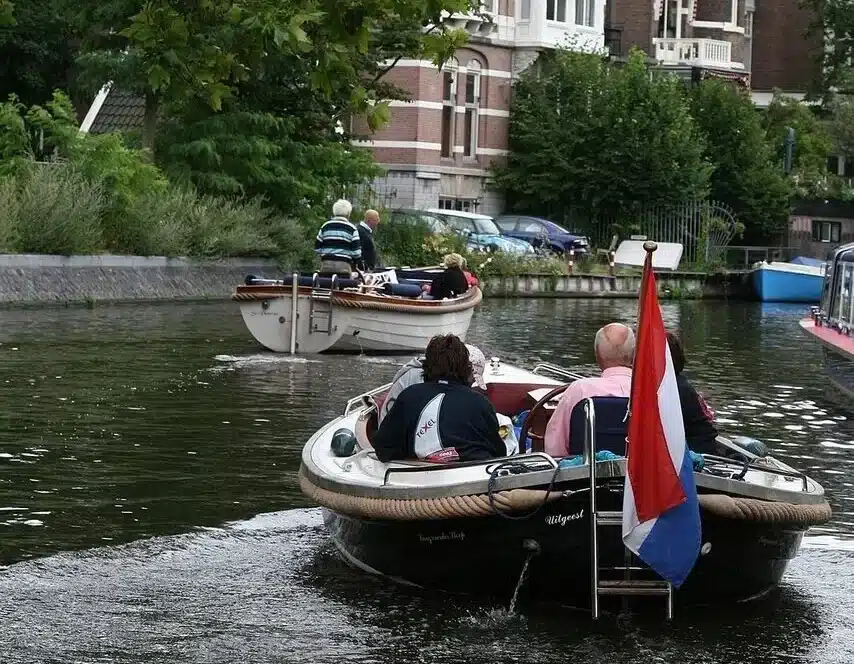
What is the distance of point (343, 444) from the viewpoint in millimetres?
10328

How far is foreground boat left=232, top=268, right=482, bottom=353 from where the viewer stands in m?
22.8

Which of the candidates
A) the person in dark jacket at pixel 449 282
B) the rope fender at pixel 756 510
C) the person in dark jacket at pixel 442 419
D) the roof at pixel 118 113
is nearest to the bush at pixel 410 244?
the roof at pixel 118 113

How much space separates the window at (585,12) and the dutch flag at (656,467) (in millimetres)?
47619

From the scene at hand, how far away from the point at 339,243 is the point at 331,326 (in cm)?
104

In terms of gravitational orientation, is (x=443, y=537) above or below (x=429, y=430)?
below

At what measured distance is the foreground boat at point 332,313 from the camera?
2283 cm

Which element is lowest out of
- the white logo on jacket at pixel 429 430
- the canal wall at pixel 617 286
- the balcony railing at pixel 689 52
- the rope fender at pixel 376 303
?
the canal wall at pixel 617 286

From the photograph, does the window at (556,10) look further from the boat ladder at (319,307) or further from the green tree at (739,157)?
the boat ladder at (319,307)

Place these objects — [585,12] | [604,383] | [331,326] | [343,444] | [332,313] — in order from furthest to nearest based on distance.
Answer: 1. [585,12]
2. [331,326]
3. [332,313]
4. [343,444]
5. [604,383]

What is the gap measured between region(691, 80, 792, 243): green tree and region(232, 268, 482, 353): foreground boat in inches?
1252

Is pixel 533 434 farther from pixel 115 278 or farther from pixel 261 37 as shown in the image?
pixel 115 278

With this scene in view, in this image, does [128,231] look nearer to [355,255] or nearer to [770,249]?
[355,255]

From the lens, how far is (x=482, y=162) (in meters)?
53.2

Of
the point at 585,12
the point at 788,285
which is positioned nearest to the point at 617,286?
the point at 788,285
